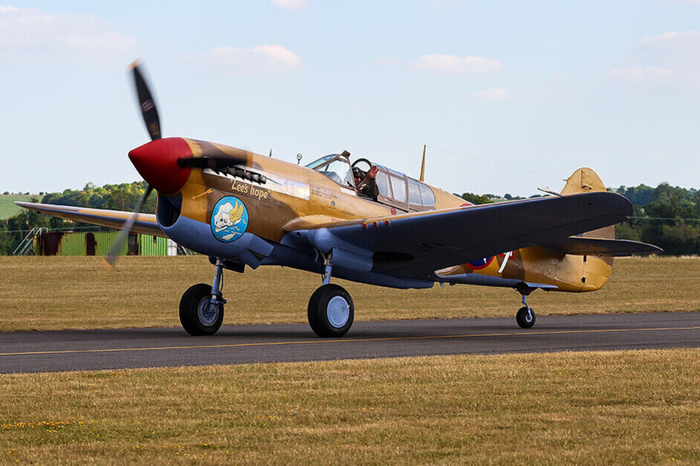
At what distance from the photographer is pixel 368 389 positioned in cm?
884

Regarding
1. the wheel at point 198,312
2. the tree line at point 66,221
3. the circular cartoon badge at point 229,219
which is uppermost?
the tree line at point 66,221

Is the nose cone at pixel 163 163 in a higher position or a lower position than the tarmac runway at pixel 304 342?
higher

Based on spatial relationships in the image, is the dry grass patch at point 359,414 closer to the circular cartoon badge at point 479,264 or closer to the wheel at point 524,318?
the circular cartoon badge at point 479,264

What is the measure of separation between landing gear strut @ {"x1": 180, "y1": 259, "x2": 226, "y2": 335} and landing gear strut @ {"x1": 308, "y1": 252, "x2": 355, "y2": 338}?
1998 mm

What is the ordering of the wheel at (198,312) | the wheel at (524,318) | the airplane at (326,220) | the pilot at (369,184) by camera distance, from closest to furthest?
1. the airplane at (326,220)
2. the wheel at (198,312)
3. the pilot at (369,184)
4. the wheel at (524,318)

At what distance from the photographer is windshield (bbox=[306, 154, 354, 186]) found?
17250mm

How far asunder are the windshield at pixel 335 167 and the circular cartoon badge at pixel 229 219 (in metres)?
2.33

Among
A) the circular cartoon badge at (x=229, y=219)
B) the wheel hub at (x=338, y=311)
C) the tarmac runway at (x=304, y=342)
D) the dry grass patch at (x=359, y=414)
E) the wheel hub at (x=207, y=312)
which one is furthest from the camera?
the wheel hub at (x=207, y=312)

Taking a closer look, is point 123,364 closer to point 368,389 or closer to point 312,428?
point 368,389

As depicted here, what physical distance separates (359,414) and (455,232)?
890 cm

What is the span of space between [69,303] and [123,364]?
63.8 ft

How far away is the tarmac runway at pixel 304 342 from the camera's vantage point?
1195 cm

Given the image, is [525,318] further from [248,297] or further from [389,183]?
[248,297]

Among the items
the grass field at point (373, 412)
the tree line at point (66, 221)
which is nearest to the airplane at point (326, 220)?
the grass field at point (373, 412)
